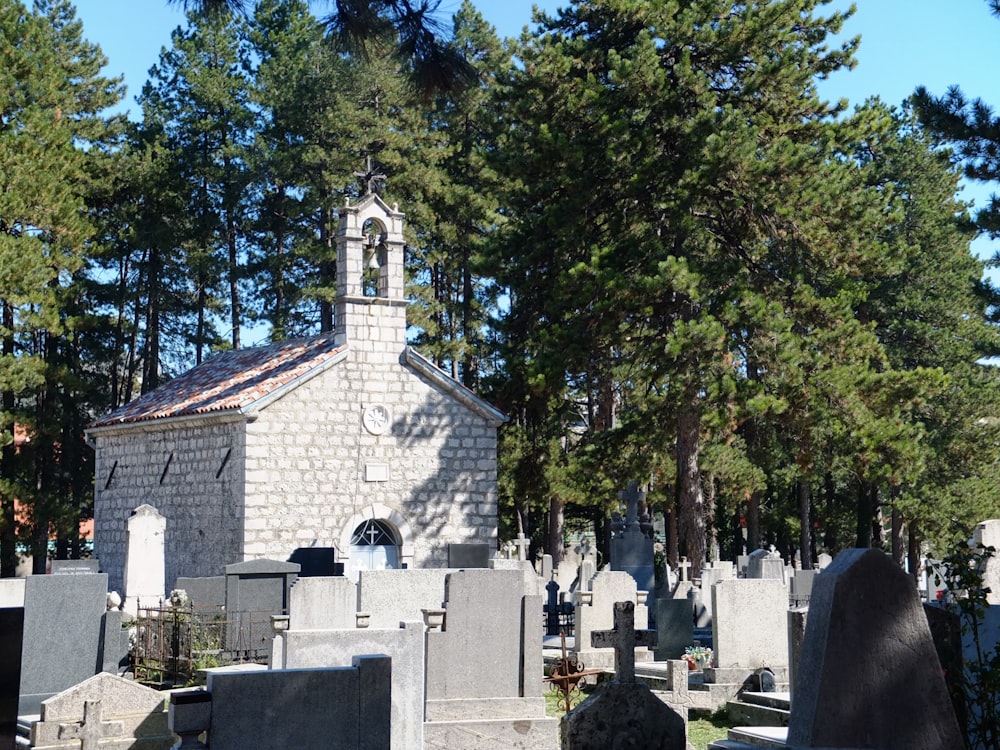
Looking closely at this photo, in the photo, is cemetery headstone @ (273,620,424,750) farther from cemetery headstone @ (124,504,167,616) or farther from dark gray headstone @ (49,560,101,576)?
cemetery headstone @ (124,504,167,616)

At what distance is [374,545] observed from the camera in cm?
2286

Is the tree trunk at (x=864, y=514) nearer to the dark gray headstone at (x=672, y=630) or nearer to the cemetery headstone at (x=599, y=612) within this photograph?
the cemetery headstone at (x=599, y=612)

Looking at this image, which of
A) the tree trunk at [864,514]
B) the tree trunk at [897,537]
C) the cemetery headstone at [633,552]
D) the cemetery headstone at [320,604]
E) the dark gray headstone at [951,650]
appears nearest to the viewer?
the dark gray headstone at [951,650]

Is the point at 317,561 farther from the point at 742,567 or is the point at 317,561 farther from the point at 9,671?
the point at 9,671

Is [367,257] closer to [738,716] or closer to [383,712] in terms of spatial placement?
[738,716]

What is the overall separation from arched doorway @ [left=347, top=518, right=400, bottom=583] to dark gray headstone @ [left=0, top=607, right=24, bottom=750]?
1686 centimetres

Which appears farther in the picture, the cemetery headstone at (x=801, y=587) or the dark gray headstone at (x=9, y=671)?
the cemetery headstone at (x=801, y=587)

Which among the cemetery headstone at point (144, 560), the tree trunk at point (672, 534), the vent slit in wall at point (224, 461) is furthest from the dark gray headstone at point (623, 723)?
the tree trunk at point (672, 534)

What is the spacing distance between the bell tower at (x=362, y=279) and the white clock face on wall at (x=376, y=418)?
1.14 m

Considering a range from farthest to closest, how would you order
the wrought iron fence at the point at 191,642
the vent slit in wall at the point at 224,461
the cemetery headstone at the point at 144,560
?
the vent slit in wall at the point at 224,461 → the cemetery headstone at the point at 144,560 → the wrought iron fence at the point at 191,642

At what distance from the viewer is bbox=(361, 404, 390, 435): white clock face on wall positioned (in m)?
22.9

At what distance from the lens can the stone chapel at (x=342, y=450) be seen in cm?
2188

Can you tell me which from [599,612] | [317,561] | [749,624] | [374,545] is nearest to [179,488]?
[374,545]

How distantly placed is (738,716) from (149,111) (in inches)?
1276
